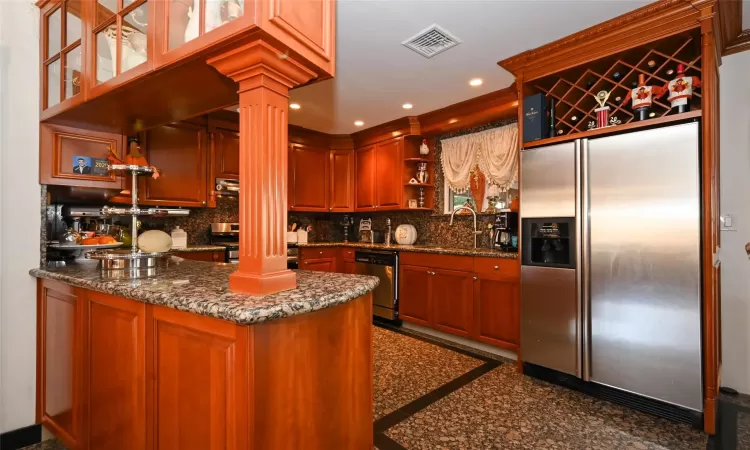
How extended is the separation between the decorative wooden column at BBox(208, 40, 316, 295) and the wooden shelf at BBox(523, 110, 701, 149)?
2034mm

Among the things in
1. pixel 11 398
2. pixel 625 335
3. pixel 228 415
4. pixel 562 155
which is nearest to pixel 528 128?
pixel 562 155

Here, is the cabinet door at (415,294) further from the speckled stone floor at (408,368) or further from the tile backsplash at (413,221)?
the tile backsplash at (413,221)

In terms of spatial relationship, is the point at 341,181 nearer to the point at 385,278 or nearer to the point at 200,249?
the point at 385,278

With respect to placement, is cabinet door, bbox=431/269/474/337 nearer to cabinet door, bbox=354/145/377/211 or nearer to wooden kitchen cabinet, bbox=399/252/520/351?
wooden kitchen cabinet, bbox=399/252/520/351

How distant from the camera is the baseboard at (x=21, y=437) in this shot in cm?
178

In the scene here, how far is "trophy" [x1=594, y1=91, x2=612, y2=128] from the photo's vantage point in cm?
233

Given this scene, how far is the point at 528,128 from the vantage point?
8.71ft

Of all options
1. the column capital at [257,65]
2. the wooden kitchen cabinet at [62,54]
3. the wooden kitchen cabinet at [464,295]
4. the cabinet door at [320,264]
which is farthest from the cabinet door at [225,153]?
the column capital at [257,65]

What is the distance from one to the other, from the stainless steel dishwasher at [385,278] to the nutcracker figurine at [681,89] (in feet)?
8.59

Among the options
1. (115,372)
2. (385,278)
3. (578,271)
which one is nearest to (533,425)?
(578,271)

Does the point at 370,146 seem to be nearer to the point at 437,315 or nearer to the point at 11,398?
the point at 437,315

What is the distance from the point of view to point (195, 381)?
1.07m

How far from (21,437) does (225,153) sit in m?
2.83

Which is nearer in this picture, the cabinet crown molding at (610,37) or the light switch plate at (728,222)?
the cabinet crown molding at (610,37)
